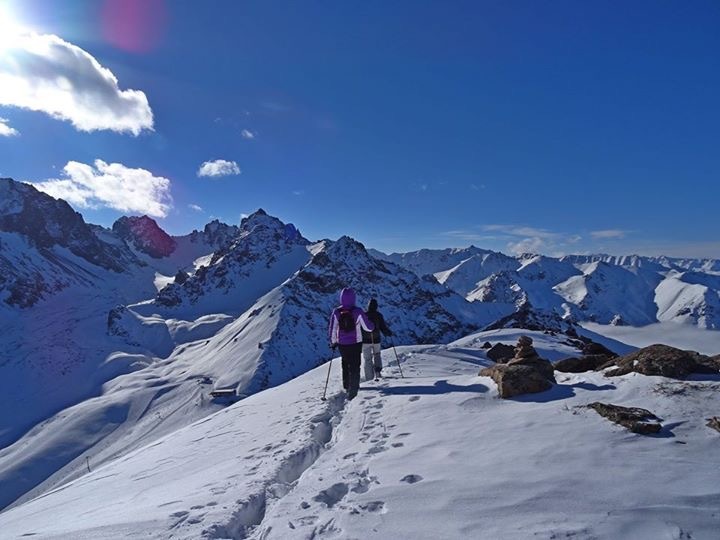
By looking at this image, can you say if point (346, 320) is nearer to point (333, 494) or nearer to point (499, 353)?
point (333, 494)

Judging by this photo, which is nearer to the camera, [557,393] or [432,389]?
[557,393]

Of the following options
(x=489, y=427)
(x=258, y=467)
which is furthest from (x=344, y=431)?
(x=489, y=427)

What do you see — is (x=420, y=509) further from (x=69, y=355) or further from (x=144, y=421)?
(x=69, y=355)

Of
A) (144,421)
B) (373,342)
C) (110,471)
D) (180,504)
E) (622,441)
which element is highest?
(373,342)

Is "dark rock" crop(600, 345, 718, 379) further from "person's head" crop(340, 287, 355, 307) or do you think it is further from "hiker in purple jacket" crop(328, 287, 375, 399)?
"person's head" crop(340, 287, 355, 307)

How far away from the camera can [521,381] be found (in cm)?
1101

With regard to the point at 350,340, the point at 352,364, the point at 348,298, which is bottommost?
the point at 352,364

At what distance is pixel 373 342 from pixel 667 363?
9.50m

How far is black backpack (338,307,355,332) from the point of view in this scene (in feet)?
47.5

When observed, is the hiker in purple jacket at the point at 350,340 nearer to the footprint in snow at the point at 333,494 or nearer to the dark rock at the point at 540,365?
the dark rock at the point at 540,365

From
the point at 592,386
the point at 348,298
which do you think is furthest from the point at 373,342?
the point at 592,386

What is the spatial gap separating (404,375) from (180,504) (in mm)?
11847

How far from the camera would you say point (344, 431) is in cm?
1081

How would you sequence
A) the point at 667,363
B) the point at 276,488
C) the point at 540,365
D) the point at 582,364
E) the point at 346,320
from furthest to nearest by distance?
the point at 346,320, the point at 582,364, the point at 540,365, the point at 667,363, the point at 276,488
